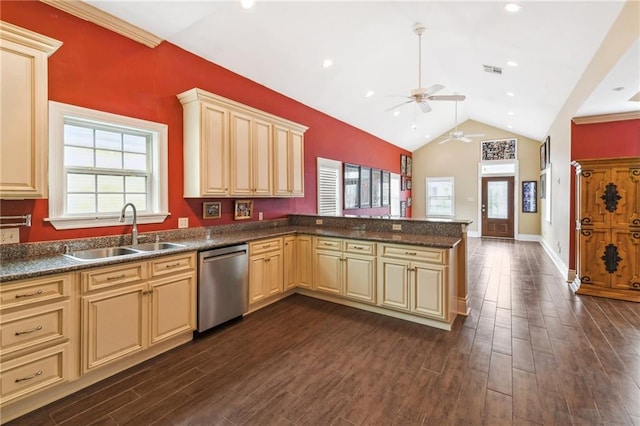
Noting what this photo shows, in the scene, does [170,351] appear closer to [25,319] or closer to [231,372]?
[231,372]

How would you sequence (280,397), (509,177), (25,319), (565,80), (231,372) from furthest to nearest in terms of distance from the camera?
(509,177) → (565,80) → (231,372) → (280,397) → (25,319)

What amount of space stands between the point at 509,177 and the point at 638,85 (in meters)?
6.68

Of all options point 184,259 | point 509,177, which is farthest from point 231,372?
point 509,177

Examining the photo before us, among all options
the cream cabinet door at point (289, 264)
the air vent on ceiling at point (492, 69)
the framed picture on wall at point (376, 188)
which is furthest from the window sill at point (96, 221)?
the framed picture on wall at point (376, 188)

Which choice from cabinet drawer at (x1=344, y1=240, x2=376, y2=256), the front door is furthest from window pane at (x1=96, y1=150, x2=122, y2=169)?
the front door

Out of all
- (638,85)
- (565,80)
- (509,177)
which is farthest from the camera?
(509,177)

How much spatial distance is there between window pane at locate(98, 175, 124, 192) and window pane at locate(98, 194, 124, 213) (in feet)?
0.20

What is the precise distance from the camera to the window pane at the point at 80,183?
274cm

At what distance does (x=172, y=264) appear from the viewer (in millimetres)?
2725

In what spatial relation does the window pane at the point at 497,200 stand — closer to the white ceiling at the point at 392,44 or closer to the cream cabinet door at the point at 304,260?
the white ceiling at the point at 392,44

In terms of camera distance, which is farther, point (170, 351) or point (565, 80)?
point (565, 80)

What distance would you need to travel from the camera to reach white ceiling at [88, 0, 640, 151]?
9.90 ft

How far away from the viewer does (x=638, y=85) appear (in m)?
3.45

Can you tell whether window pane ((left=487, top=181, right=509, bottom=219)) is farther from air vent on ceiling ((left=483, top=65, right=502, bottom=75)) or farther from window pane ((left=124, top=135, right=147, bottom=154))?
window pane ((left=124, top=135, right=147, bottom=154))
